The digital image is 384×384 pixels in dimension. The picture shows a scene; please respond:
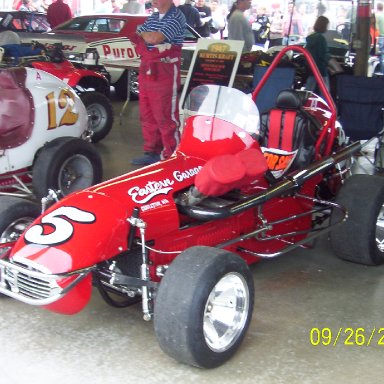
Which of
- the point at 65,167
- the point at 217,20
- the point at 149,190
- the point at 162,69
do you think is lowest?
the point at 65,167

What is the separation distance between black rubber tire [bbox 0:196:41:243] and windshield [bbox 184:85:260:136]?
3.73 feet

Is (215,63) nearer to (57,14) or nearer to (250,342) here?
(57,14)

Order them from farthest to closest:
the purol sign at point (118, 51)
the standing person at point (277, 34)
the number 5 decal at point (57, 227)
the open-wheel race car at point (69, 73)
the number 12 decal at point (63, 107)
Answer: the standing person at point (277, 34) < the purol sign at point (118, 51) < the open-wheel race car at point (69, 73) < the number 12 decal at point (63, 107) < the number 5 decal at point (57, 227)

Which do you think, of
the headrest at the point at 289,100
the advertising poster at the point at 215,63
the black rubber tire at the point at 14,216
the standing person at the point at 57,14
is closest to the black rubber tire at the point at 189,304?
the black rubber tire at the point at 14,216

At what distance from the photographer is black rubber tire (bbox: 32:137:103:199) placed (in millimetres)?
5012

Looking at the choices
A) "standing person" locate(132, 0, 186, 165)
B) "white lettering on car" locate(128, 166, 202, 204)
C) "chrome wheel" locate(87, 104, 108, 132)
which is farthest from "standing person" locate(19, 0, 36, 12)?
"white lettering on car" locate(128, 166, 202, 204)

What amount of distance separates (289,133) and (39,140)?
2055mm

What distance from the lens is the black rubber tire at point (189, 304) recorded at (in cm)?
277

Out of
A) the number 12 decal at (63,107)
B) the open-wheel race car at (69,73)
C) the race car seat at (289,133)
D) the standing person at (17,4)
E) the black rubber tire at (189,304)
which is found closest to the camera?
the black rubber tire at (189,304)

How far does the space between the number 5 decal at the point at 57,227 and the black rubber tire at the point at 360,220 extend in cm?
178

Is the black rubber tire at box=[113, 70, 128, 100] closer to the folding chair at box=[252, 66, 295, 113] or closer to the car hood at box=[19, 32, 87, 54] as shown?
the car hood at box=[19, 32, 87, 54]

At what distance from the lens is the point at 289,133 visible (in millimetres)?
4375

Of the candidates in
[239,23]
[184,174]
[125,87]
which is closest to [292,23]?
[239,23]
